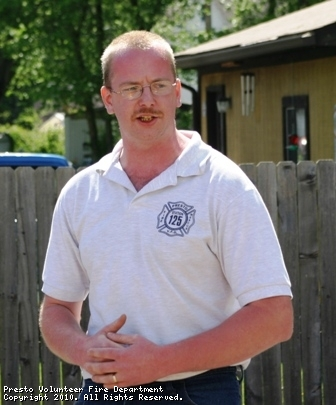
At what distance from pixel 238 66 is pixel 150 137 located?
12.9 meters

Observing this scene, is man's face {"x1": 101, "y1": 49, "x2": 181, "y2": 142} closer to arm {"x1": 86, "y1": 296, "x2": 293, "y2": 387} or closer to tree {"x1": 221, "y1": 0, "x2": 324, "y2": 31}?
arm {"x1": 86, "y1": 296, "x2": 293, "y2": 387}

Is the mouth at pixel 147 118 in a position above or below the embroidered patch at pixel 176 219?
above

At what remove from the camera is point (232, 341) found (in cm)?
264

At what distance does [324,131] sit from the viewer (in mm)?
13352

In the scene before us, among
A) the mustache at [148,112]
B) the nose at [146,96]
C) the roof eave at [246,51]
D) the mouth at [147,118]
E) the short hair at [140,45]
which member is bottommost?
the mouth at [147,118]

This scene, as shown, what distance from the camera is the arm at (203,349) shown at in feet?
8.57

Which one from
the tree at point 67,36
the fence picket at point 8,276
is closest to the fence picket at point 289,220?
the fence picket at point 8,276

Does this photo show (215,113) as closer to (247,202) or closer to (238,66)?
(238,66)

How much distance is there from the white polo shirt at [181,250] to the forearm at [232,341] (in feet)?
0.15

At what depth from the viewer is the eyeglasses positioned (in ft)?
9.39

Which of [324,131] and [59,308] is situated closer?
[59,308]

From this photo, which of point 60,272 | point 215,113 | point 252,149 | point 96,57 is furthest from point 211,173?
point 96,57

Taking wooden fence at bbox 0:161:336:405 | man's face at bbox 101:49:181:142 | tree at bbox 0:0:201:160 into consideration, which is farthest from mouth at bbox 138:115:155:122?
tree at bbox 0:0:201:160

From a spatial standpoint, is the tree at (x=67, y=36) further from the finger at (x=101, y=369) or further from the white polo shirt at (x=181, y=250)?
the finger at (x=101, y=369)
